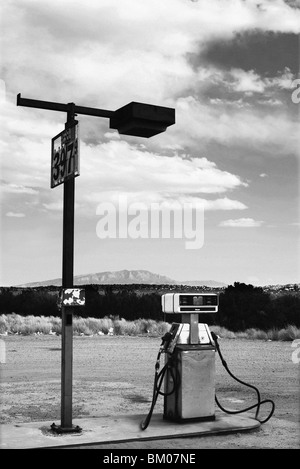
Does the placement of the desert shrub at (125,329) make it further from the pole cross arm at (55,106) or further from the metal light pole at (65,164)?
the pole cross arm at (55,106)

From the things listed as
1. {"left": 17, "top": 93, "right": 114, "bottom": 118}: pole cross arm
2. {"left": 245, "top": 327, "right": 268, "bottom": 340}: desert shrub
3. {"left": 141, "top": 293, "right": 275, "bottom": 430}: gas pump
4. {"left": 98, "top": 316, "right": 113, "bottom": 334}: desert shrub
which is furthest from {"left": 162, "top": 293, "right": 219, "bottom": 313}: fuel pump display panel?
{"left": 98, "top": 316, "right": 113, "bottom": 334}: desert shrub

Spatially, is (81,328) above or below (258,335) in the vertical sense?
above

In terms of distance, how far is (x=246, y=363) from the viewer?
1498cm

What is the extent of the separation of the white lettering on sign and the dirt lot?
2.82 metres

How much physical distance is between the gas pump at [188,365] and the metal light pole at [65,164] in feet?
3.48

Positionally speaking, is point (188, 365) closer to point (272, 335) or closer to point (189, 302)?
point (189, 302)

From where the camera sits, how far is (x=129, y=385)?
11.8 meters

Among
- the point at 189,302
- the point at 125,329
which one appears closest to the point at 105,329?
the point at 125,329

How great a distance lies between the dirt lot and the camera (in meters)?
7.71

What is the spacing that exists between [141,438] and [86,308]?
27.0 meters

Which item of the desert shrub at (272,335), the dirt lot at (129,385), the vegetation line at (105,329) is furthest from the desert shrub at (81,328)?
the desert shrub at (272,335)

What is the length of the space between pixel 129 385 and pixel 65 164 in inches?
209
